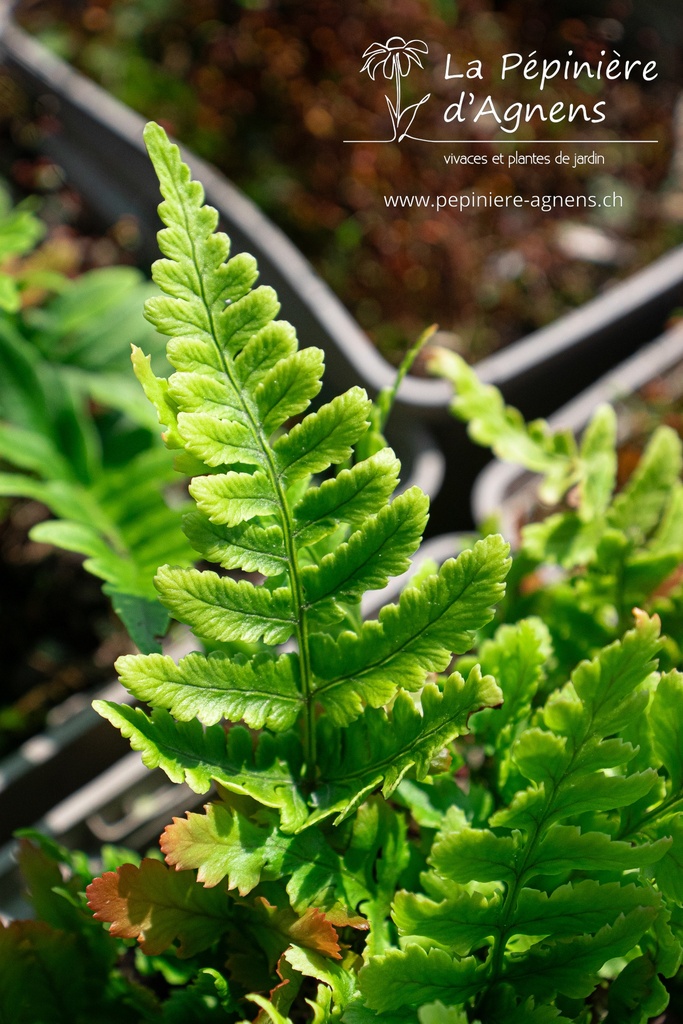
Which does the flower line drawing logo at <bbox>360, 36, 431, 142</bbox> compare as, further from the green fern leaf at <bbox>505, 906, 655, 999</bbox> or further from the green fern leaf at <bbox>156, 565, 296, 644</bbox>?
the green fern leaf at <bbox>505, 906, 655, 999</bbox>

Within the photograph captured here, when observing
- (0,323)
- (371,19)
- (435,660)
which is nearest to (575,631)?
(435,660)

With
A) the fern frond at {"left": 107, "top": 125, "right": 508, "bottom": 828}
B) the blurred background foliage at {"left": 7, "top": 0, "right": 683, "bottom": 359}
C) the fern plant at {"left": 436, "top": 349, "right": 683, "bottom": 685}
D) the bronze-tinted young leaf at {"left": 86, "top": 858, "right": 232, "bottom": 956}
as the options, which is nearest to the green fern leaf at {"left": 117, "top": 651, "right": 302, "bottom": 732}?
the fern frond at {"left": 107, "top": 125, "right": 508, "bottom": 828}

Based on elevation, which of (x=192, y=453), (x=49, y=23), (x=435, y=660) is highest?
(x=49, y=23)

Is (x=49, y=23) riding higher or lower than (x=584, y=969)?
higher

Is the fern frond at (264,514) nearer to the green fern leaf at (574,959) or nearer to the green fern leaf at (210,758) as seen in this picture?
the green fern leaf at (210,758)

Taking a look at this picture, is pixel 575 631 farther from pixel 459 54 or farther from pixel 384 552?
pixel 459 54

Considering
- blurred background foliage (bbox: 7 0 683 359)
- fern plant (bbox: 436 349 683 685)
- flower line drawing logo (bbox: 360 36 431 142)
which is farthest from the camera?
blurred background foliage (bbox: 7 0 683 359)
